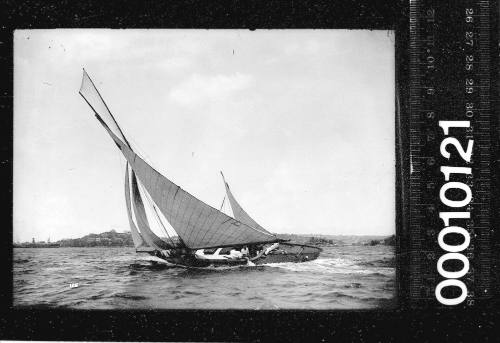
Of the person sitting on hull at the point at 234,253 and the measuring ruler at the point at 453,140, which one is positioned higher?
the measuring ruler at the point at 453,140

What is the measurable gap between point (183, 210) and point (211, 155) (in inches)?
15.4

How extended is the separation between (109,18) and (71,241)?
129 centimetres

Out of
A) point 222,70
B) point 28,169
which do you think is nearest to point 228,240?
point 222,70

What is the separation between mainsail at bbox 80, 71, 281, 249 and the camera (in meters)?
2.95

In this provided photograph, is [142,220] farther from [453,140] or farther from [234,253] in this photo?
[453,140]

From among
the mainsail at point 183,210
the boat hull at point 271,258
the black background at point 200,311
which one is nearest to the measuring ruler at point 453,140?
the black background at point 200,311

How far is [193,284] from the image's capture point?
9.77 feet

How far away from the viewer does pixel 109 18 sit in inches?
116

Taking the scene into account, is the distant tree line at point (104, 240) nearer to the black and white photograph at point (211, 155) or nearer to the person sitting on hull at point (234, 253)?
the black and white photograph at point (211, 155)

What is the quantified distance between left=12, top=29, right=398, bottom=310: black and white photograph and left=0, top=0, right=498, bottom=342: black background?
52mm

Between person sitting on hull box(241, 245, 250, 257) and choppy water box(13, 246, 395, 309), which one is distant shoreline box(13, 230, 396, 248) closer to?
choppy water box(13, 246, 395, 309)

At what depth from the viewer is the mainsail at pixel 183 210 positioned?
2.95m

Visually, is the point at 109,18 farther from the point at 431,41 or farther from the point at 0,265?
the point at 431,41

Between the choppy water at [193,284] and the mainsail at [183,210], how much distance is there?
0.81ft
